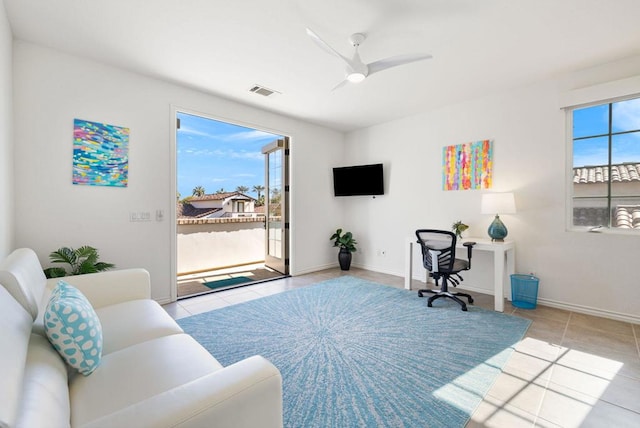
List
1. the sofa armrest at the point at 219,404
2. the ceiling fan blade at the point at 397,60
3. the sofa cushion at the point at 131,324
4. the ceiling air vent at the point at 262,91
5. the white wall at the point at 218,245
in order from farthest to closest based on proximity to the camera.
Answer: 1. the white wall at the point at 218,245
2. the ceiling air vent at the point at 262,91
3. the ceiling fan blade at the point at 397,60
4. the sofa cushion at the point at 131,324
5. the sofa armrest at the point at 219,404

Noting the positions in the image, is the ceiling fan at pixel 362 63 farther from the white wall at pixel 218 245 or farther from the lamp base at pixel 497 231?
the white wall at pixel 218 245

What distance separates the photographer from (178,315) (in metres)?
3.08

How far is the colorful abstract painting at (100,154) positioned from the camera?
287 cm

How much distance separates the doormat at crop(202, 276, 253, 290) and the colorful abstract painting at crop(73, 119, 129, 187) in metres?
1.99

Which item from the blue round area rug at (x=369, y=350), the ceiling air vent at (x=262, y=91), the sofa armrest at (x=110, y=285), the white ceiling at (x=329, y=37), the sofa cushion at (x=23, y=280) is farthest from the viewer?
the ceiling air vent at (x=262, y=91)

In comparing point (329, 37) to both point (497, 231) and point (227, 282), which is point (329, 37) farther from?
point (227, 282)

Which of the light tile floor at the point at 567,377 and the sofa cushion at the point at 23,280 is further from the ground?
the sofa cushion at the point at 23,280

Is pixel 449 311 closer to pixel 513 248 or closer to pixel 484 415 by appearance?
pixel 513 248

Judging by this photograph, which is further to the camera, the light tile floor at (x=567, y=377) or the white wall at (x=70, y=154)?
the white wall at (x=70, y=154)

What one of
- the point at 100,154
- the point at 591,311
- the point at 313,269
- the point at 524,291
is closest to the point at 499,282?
the point at 524,291

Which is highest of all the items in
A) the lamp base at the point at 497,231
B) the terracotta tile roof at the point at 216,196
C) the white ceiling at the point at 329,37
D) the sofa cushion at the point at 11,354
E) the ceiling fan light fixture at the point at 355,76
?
the white ceiling at the point at 329,37

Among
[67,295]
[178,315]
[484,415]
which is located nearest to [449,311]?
[484,415]

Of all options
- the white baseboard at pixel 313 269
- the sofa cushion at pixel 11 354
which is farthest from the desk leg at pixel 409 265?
the sofa cushion at pixel 11 354

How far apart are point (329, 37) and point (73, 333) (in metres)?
2.76
